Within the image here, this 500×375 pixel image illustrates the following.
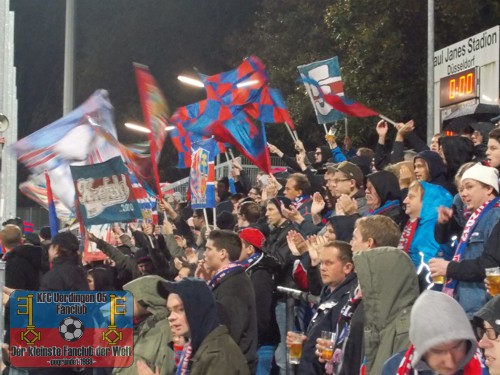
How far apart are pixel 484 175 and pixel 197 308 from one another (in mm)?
2274

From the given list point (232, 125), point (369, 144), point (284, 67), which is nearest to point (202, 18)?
point (284, 67)

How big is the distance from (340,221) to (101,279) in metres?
4.19

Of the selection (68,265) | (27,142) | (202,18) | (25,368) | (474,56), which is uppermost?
(202,18)

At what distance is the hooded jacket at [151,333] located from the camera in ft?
27.2

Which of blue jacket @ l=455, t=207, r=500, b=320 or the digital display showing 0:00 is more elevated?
the digital display showing 0:00

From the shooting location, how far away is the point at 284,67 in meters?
42.2

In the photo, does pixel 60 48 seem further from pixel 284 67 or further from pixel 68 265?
pixel 68 265

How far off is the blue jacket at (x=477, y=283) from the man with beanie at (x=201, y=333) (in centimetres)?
164

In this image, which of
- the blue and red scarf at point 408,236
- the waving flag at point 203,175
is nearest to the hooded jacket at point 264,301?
the blue and red scarf at point 408,236

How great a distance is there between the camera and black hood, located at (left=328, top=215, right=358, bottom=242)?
29.3ft

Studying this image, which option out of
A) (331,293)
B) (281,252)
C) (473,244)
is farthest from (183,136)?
(473,244)

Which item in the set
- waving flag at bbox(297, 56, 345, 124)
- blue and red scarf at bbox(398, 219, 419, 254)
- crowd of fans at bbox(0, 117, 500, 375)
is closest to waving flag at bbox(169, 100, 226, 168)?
waving flag at bbox(297, 56, 345, 124)

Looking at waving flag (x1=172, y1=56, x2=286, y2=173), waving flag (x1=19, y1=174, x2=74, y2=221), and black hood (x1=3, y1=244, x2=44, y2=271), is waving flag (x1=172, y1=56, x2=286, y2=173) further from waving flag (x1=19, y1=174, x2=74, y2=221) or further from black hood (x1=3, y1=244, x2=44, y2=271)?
black hood (x1=3, y1=244, x2=44, y2=271)

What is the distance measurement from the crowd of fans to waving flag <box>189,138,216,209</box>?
48 centimetres
